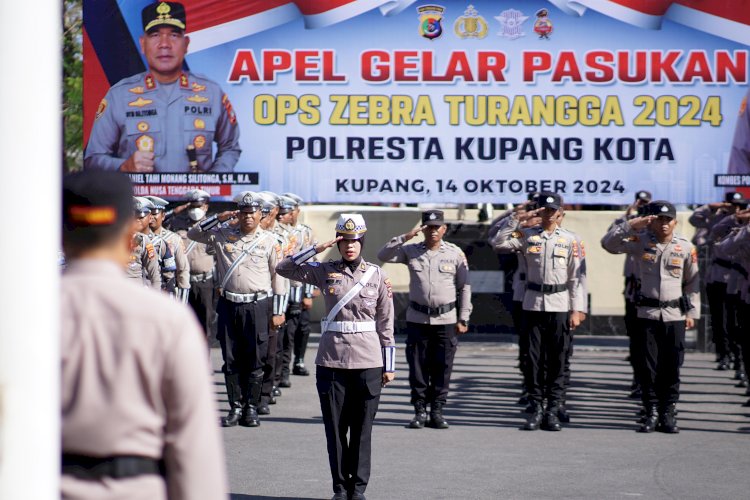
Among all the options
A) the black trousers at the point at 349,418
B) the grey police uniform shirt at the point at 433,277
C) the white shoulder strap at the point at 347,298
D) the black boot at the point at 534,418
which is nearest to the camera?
the black trousers at the point at 349,418

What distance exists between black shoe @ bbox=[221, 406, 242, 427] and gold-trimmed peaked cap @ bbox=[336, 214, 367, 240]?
3596 millimetres

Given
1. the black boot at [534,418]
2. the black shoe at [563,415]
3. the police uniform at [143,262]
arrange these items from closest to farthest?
the black boot at [534,418]
the police uniform at [143,262]
the black shoe at [563,415]

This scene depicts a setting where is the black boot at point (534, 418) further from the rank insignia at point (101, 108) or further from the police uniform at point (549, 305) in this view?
the rank insignia at point (101, 108)

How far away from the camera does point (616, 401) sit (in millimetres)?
14406

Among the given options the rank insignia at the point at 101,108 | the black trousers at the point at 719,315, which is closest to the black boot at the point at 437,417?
the black trousers at the point at 719,315

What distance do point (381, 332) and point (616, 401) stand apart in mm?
5951

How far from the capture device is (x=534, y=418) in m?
12.3

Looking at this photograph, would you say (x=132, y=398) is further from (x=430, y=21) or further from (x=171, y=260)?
(x=430, y=21)

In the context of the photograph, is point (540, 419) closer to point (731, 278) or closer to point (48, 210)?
point (731, 278)

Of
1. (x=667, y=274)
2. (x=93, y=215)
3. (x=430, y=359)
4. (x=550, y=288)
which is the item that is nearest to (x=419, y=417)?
(x=430, y=359)

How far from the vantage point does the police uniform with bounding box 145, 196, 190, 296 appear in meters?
13.2

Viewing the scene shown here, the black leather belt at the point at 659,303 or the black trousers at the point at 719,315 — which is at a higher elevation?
the black leather belt at the point at 659,303

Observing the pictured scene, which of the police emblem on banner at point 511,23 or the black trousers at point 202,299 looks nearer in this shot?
Result: the black trousers at point 202,299

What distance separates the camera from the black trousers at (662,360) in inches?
474
